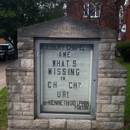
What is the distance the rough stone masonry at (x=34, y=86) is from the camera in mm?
4258

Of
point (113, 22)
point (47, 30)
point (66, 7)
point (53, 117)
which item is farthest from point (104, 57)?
point (66, 7)

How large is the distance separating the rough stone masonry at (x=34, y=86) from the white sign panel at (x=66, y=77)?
21 centimetres

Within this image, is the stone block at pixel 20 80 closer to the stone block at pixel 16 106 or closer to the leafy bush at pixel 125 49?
the stone block at pixel 16 106

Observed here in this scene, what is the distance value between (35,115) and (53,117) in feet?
1.23

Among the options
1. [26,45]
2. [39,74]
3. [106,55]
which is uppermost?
[26,45]

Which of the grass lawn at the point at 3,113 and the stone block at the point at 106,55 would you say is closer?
the stone block at the point at 106,55

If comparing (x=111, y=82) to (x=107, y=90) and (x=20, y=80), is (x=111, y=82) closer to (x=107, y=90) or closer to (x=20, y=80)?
(x=107, y=90)

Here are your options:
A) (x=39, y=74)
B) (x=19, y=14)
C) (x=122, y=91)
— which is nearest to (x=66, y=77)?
(x=39, y=74)

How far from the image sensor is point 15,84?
14.6 feet

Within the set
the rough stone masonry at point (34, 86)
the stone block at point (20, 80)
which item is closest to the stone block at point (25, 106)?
the rough stone masonry at point (34, 86)

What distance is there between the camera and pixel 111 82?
438cm

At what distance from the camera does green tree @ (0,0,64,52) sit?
1952cm

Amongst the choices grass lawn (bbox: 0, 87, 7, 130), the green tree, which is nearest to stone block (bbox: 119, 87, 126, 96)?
grass lawn (bbox: 0, 87, 7, 130)

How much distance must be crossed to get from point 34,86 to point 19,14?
1640 cm
